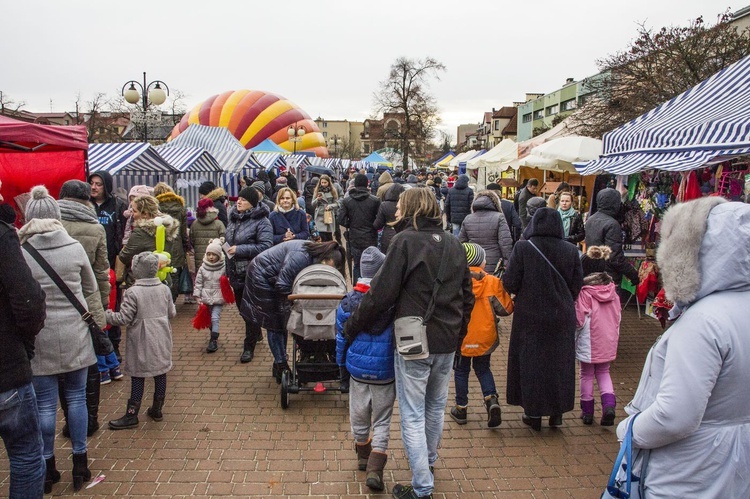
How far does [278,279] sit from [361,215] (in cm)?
389

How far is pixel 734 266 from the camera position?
208cm

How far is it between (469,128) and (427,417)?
162039 mm

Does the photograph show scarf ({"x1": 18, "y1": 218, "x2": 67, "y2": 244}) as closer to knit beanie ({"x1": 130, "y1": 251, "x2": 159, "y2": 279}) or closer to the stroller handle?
knit beanie ({"x1": 130, "y1": 251, "x2": 159, "y2": 279})

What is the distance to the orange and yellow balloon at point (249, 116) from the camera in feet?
112

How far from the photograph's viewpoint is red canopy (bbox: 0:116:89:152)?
18.8ft

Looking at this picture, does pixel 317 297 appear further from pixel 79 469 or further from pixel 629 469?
pixel 629 469

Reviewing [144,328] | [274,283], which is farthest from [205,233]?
[144,328]

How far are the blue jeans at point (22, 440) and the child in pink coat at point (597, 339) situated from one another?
4.16 metres

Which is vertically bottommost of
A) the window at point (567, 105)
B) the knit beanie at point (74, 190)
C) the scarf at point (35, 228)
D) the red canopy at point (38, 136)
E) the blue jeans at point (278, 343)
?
the blue jeans at point (278, 343)

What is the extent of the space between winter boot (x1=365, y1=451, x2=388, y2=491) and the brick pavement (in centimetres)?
12

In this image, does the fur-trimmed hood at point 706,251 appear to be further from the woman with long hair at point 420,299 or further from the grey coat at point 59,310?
the grey coat at point 59,310

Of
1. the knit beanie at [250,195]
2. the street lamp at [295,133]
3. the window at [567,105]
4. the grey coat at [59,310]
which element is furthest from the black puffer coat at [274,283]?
the window at [567,105]

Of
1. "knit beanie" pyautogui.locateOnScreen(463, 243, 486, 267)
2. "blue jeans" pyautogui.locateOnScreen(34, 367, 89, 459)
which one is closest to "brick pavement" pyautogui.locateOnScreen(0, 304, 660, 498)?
"blue jeans" pyautogui.locateOnScreen(34, 367, 89, 459)

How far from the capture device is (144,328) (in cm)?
489
